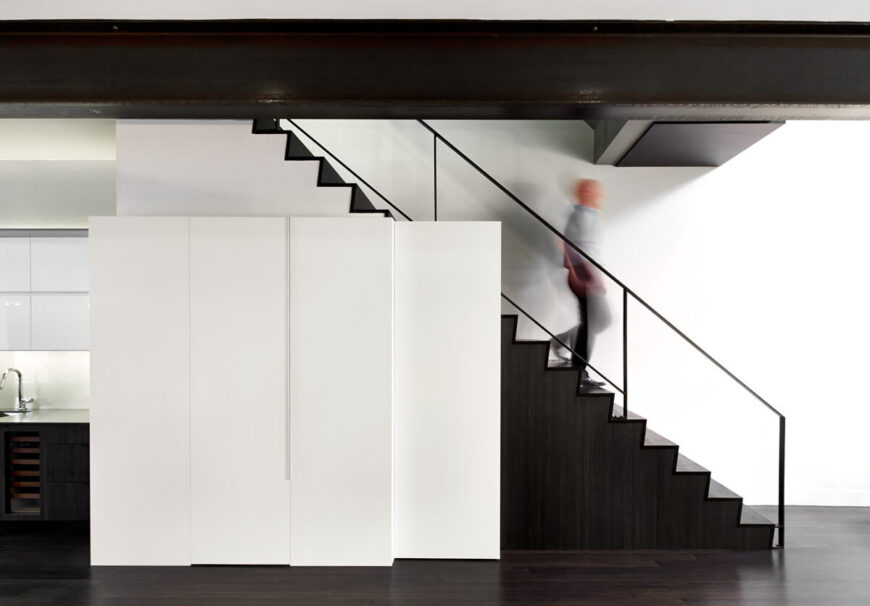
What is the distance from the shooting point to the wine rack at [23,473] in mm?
5160

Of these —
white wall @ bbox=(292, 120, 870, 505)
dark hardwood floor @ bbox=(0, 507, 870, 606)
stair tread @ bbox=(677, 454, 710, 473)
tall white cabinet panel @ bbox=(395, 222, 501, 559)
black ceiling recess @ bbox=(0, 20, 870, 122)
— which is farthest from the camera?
white wall @ bbox=(292, 120, 870, 505)

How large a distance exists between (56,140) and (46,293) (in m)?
1.28

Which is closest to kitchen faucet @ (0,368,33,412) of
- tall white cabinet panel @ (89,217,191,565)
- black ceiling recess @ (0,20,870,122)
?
tall white cabinet panel @ (89,217,191,565)

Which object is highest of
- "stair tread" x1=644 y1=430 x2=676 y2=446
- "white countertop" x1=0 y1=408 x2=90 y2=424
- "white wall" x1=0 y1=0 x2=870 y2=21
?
"white wall" x1=0 y1=0 x2=870 y2=21

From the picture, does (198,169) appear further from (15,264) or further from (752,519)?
(752,519)

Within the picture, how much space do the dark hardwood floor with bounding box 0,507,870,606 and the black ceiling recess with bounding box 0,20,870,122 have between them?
9.81 feet

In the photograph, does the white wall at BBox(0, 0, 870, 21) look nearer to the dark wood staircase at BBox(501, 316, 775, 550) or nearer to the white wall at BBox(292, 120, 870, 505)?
the dark wood staircase at BBox(501, 316, 775, 550)

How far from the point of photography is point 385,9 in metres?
2.05

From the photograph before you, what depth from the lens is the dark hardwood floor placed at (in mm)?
3924

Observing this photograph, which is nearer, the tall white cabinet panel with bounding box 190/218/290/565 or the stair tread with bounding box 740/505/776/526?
the tall white cabinet panel with bounding box 190/218/290/565

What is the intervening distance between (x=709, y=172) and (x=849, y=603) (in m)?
3.63

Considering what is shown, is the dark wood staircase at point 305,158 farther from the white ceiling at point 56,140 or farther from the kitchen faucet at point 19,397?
the kitchen faucet at point 19,397

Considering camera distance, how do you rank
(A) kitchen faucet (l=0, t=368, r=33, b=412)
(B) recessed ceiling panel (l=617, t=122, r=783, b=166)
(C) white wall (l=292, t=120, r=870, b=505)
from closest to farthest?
(B) recessed ceiling panel (l=617, t=122, r=783, b=166) → (A) kitchen faucet (l=0, t=368, r=33, b=412) → (C) white wall (l=292, t=120, r=870, b=505)

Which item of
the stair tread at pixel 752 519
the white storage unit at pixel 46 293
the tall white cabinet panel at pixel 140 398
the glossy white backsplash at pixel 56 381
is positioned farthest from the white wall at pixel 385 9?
the glossy white backsplash at pixel 56 381
